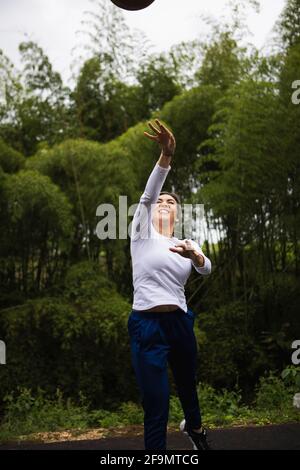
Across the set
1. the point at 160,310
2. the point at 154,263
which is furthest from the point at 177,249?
the point at 160,310

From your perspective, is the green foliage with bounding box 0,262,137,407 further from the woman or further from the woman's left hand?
the woman's left hand

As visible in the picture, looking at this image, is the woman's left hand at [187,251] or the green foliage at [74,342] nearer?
the woman's left hand at [187,251]

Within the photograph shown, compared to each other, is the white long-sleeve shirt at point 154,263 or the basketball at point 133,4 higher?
the basketball at point 133,4

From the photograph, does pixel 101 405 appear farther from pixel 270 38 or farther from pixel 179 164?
pixel 270 38

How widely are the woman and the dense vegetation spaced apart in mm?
2561

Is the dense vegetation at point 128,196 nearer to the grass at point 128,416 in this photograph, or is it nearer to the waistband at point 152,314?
the grass at point 128,416

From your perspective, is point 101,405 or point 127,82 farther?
point 127,82

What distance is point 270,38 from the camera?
704 centimetres

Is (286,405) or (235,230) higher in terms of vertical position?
(235,230)

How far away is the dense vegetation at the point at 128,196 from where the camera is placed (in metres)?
6.05

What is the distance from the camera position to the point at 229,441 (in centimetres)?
320

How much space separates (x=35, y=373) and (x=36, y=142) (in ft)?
10.5

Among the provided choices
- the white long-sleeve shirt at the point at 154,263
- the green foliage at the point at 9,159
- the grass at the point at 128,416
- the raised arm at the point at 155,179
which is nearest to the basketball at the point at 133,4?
the raised arm at the point at 155,179
